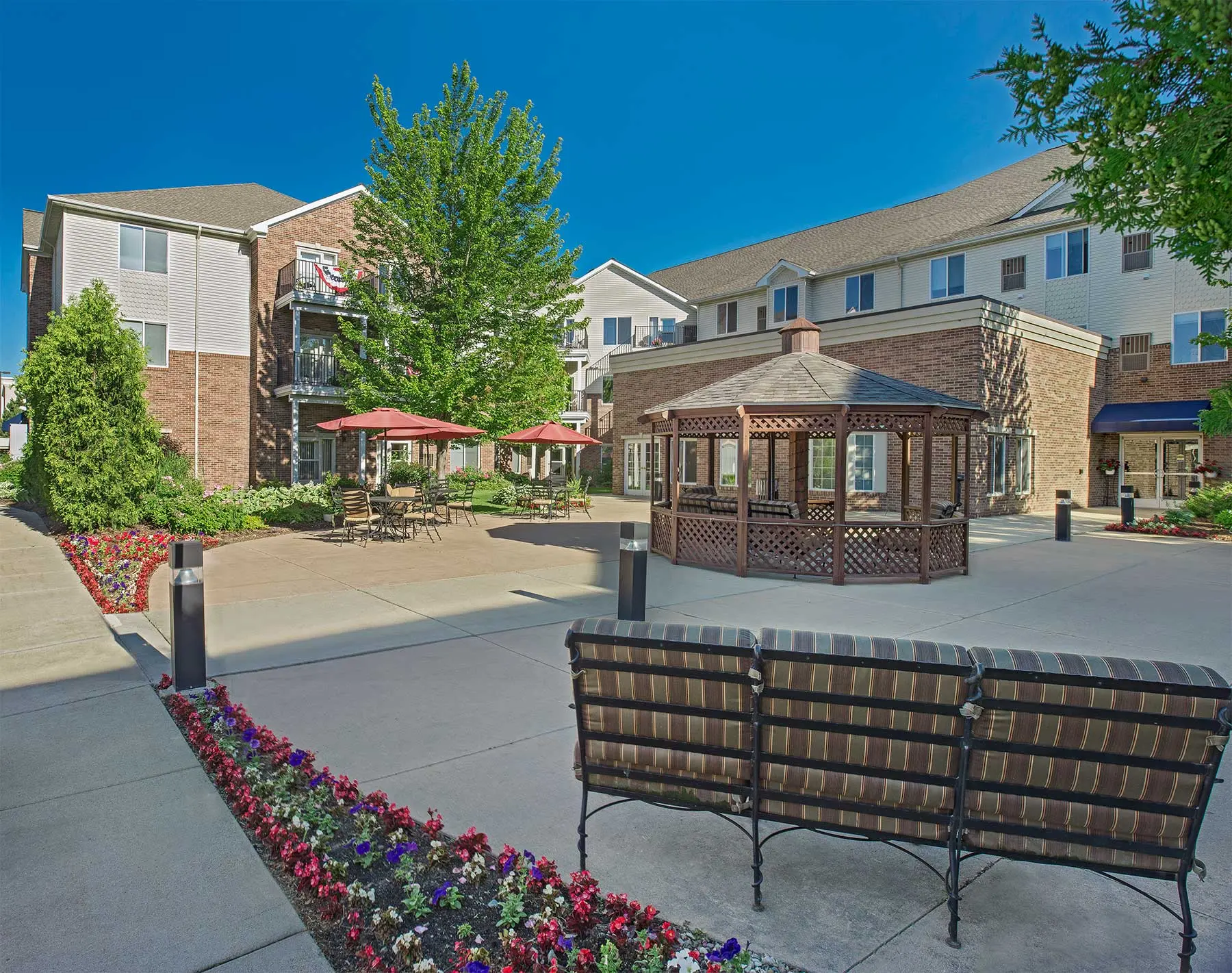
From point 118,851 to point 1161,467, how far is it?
28.0 metres

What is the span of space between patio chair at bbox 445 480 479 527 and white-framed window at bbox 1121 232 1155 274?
69.3 ft

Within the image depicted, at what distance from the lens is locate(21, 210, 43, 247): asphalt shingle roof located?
27484 mm

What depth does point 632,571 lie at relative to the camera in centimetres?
728

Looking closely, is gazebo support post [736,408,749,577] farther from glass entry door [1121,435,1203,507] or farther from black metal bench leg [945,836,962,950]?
glass entry door [1121,435,1203,507]

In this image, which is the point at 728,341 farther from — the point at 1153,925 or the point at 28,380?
the point at 1153,925

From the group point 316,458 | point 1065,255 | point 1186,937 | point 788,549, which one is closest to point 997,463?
point 1065,255

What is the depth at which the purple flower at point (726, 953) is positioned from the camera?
2371mm

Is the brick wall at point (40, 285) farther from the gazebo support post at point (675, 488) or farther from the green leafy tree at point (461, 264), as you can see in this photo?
the gazebo support post at point (675, 488)

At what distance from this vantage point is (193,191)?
1033 inches

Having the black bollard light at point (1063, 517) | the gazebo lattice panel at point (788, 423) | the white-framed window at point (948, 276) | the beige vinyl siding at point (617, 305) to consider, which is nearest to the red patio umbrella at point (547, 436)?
the gazebo lattice panel at point (788, 423)

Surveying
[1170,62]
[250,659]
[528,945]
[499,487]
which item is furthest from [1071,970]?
[499,487]

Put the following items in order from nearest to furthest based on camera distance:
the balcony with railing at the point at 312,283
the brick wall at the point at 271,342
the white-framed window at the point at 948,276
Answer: the balcony with railing at the point at 312,283
the brick wall at the point at 271,342
the white-framed window at the point at 948,276

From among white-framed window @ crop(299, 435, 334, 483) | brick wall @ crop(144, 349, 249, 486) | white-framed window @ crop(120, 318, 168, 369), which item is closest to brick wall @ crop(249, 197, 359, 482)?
brick wall @ crop(144, 349, 249, 486)

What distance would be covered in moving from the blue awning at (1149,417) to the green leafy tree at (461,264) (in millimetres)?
17513
